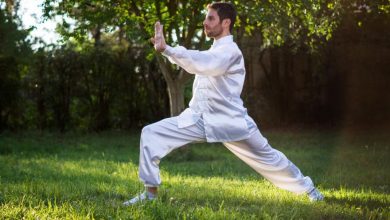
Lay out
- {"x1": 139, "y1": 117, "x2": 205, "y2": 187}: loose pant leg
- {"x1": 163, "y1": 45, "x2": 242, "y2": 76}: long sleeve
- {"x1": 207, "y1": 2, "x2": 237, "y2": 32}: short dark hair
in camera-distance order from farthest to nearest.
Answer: {"x1": 207, "y1": 2, "x2": 237, "y2": 32}: short dark hair
{"x1": 139, "y1": 117, "x2": 205, "y2": 187}: loose pant leg
{"x1": 163, "y1": 45, "x2": 242, "y2": 76}: long sleeve

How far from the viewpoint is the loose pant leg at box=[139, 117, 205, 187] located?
537 centimetres

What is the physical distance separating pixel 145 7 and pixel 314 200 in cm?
565

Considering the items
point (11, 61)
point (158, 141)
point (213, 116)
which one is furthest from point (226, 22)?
point (11, 61)

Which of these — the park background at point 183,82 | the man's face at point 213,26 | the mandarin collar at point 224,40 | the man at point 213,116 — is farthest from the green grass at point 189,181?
the man's face at point 213,26

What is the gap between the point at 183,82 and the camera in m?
11.3

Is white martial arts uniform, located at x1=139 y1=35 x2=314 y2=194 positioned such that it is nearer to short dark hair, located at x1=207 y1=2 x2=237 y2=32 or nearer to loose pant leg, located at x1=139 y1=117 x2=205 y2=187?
loose pant leg, located at x1=139 y1=117 x2=205 y2=187

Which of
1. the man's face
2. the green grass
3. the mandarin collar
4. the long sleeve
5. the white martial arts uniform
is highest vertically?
the man's face

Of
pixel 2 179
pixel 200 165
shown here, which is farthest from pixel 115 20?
pixel 2 179

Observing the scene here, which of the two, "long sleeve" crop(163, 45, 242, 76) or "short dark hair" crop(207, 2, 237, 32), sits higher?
"short dark hair" crop(207, 2, 237, 32)

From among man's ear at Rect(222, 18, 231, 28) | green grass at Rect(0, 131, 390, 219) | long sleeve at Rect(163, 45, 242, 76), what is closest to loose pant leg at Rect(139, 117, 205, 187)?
green grass at Rect(0, 131, 390, 219)

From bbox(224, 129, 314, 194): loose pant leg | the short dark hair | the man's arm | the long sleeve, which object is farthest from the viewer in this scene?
bbox(224, 129, 314, 194): loose pant leg

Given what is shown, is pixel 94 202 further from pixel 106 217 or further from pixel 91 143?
pixel 91 143

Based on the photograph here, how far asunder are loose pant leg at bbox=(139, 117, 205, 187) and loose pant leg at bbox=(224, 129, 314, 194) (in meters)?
0.43

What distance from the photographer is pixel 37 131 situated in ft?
53.4
